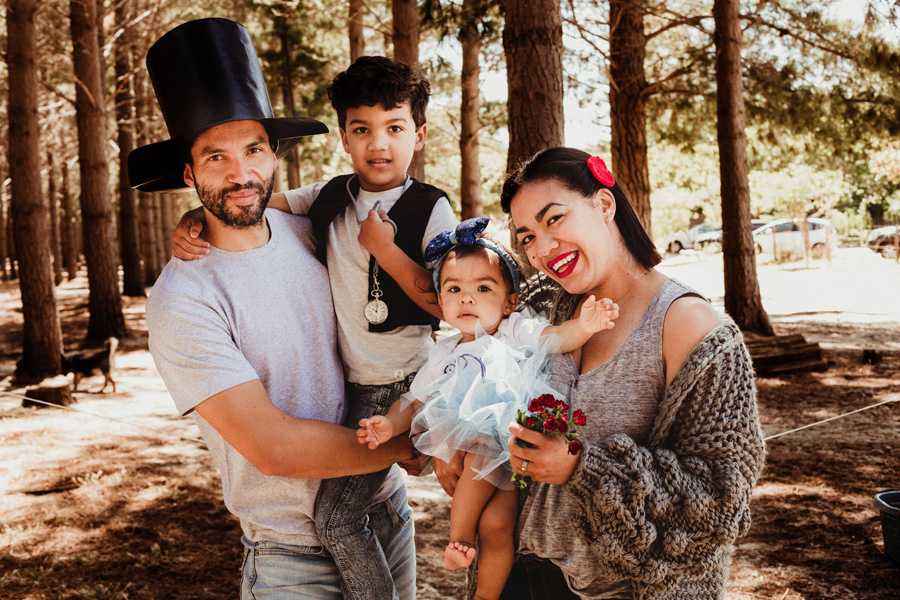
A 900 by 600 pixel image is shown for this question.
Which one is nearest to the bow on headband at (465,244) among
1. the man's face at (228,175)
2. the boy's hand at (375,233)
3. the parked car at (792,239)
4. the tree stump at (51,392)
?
the boy's hand at (375,233)

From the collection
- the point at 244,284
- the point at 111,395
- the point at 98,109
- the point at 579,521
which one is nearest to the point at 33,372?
the point at 111,395

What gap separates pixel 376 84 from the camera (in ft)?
8.05

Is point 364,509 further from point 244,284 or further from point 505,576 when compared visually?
point 244,284

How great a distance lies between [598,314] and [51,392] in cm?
858

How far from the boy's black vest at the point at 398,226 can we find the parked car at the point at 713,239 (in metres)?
28.6

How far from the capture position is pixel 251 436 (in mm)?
1978

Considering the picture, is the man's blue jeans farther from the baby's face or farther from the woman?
the baby's face

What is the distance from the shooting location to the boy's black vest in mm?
2412

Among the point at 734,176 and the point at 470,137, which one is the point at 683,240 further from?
the point at 734,176

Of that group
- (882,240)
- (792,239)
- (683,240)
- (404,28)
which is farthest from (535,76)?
(683,240)

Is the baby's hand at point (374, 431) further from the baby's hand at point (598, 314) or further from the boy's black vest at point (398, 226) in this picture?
the baby's hand at point (598, 314)

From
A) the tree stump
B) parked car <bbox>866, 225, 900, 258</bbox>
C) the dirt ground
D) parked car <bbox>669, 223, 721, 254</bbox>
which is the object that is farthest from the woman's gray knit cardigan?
parked car <bbox>669, 223, 721, 254</bbox>

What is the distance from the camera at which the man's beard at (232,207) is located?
2.18m

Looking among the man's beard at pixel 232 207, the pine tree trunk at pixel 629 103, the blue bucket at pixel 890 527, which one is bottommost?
the blue bucket at pixel 890 527
